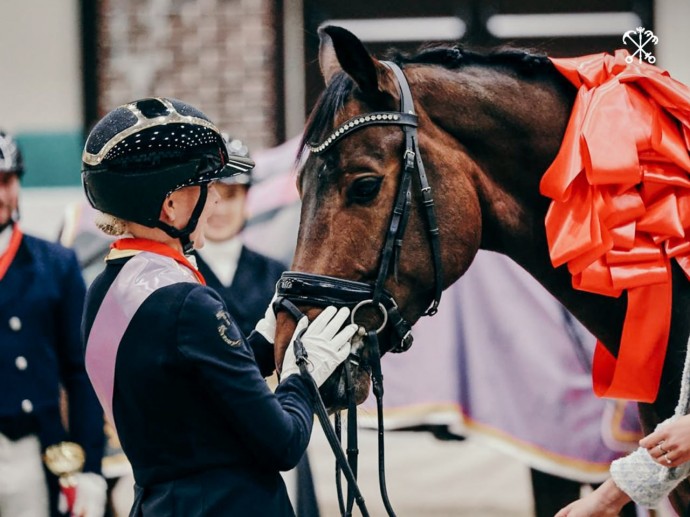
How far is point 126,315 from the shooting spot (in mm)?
1843

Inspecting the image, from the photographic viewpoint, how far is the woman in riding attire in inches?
71.1

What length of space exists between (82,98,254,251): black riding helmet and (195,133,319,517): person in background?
7.17 feet

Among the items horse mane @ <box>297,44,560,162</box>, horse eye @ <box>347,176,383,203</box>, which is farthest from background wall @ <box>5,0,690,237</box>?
horse eye @ <box>347,176,383,203</box>

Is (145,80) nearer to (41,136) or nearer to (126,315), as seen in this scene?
(41,136)

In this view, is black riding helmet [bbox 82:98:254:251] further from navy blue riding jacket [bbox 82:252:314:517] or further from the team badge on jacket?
the team badge on jacket

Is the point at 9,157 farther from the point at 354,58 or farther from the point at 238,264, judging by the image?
the point at 354,58

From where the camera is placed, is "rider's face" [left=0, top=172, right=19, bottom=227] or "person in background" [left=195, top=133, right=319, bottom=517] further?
"person in background" [left=195, top=133, right=319, bottom=517]

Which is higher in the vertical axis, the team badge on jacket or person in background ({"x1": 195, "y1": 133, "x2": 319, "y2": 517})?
the team badge on jacket

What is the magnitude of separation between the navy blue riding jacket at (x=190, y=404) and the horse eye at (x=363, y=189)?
51 cm

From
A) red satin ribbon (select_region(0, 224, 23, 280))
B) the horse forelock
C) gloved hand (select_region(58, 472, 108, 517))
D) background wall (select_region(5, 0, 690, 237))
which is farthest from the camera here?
background wall (select_region(5, 0, 690, 237))

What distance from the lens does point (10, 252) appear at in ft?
11.9

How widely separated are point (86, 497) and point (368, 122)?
1.98 m

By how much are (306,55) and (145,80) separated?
2.57 ft

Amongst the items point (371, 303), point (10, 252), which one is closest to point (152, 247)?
point (371, 303)
